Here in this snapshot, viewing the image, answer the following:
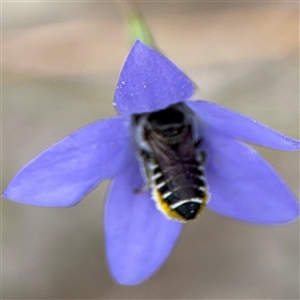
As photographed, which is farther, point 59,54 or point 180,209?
point 59,54

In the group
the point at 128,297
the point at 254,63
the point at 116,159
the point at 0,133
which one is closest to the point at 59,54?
the point at 0,133

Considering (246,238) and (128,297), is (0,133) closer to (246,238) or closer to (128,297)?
(128,297)

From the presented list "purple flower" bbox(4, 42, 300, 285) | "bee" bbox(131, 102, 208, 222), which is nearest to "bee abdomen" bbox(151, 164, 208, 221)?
"bee" bbox(131, 102, 208, 222)

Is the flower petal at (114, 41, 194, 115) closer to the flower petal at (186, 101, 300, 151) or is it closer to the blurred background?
the flower petal at (186, 101, 300, 151)

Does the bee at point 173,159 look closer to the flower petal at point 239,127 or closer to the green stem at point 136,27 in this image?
the flower petal at point 239,127

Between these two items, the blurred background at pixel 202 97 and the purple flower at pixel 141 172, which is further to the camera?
the blurred background at pixel 202 97

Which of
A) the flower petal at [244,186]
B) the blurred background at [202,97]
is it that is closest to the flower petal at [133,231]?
the flower petal at [244,186]

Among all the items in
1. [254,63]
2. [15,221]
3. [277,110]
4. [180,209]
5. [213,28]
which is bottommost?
[180,209]
